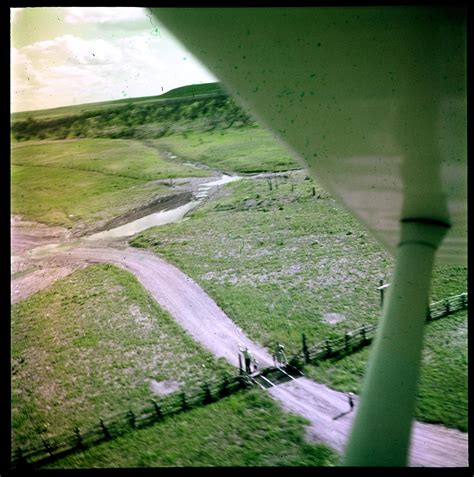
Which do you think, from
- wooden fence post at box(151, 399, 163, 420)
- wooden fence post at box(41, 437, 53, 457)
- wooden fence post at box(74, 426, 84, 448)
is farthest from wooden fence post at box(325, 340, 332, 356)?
wooden fence post at box(41, 437, 53, 457)

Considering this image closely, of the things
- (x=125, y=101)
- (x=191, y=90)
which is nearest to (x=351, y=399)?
(x=191, y=90)

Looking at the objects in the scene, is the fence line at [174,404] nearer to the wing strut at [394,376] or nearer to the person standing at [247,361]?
the person standing at [247,361]

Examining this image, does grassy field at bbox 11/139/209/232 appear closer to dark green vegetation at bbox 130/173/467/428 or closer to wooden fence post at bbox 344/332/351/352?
dark green vegetation at bbox 130/173/467/428

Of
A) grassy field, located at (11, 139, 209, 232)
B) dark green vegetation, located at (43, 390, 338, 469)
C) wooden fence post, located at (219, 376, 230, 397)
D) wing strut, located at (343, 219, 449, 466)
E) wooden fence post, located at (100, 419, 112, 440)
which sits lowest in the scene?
dark green vegetation, located at (43, 390, 338, 469)

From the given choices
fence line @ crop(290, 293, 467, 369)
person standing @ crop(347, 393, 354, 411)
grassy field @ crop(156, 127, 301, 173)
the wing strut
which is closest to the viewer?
the wing strut
